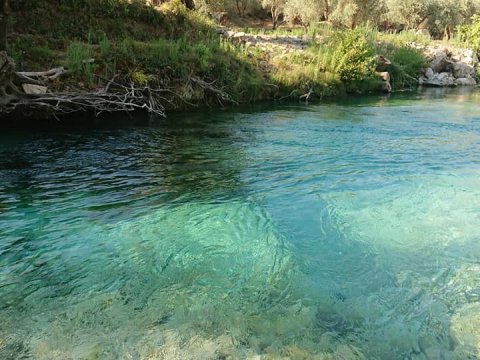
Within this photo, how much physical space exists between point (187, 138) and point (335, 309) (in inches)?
318

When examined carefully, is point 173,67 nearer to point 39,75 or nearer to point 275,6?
point 39,75

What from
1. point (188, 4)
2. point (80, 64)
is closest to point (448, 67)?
point (188, 4)

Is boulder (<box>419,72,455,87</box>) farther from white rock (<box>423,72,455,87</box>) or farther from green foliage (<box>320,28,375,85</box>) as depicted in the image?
green foliage (<box>320,28,375,85</box>)

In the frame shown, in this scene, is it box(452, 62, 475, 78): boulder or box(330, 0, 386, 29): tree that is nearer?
box(452, 62, 475, 78): boulder

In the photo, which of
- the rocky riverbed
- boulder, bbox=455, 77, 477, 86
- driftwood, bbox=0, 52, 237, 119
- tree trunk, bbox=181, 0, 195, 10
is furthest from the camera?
boulder, bbox=455, 77, 477, 86

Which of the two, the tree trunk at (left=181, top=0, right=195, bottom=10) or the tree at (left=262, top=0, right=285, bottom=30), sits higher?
the tree at (left=262, top=0, right=285, bottom=30)

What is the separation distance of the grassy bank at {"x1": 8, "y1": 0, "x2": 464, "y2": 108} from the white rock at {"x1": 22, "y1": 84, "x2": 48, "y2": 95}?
1035 mm

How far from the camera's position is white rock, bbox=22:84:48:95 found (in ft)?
36.2

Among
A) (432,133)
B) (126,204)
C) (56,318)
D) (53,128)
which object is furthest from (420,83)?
(56,318)

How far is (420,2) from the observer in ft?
153

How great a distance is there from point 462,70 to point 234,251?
34.1m

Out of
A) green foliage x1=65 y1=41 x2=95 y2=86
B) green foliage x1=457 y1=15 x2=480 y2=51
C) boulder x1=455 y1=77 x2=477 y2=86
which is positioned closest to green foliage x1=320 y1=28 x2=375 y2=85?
green foliage x1=65 y1=41 x2=95 y2=86

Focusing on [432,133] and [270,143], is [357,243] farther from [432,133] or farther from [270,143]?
[432,133]

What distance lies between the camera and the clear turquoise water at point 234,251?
4008 mm
